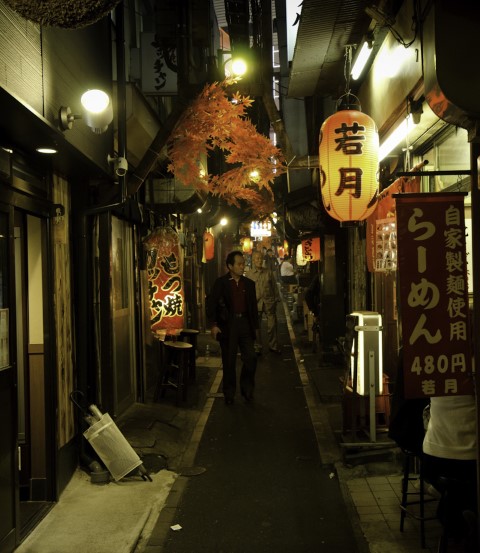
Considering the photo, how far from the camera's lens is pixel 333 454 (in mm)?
8953

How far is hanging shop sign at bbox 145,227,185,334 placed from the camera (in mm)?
10961

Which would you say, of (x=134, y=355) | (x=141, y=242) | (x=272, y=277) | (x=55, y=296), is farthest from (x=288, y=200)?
(x=55, y=296)

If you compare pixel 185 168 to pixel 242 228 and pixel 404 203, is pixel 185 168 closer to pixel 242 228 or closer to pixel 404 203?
pixel 404 203

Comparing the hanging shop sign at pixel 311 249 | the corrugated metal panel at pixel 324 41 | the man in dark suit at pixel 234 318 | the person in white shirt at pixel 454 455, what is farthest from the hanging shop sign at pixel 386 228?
the hanging shop sign at pixel 311 249

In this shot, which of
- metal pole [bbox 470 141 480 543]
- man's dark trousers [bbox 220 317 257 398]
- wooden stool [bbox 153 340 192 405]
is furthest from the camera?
man's dark trousers [bbox 220 317 257 398]

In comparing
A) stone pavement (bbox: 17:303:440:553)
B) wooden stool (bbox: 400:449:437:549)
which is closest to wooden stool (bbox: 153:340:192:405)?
stone pavement (bbox: 17:303:440:553)

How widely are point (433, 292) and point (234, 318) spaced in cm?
778

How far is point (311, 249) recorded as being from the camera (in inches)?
810

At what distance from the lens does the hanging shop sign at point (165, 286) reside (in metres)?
11.0

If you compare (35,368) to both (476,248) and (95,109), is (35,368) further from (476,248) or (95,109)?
(476,248)

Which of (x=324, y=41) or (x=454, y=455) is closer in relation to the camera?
(x=454, y=455)

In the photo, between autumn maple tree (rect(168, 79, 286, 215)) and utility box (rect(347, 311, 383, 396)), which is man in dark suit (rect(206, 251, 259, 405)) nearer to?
autumn maple tree (rect(168, 79, 286, 215))

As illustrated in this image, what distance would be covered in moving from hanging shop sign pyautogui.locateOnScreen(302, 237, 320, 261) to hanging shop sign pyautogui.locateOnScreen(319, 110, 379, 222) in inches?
455

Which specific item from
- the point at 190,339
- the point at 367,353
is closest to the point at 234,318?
the point at 190,339
